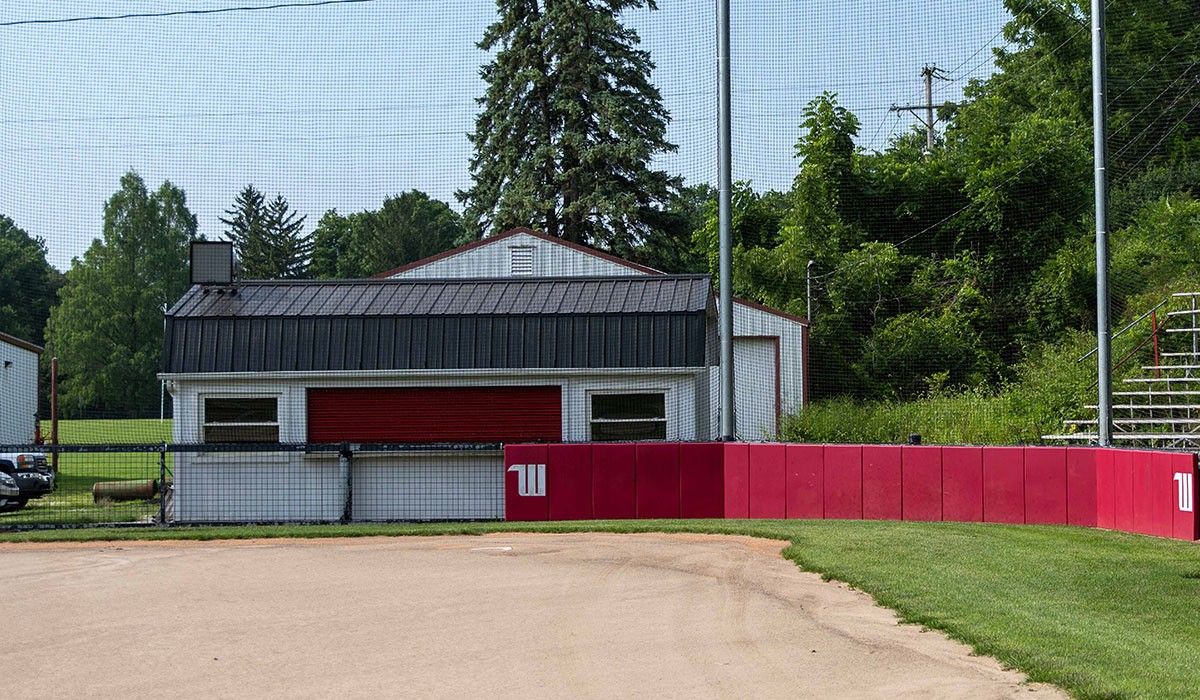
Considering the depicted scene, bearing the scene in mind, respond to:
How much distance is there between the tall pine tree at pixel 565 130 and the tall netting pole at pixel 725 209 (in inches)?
760

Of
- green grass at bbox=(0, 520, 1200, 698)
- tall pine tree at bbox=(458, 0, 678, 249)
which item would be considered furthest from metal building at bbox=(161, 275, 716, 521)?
tall pine tree at bbox=(458, 0, 678, 249)

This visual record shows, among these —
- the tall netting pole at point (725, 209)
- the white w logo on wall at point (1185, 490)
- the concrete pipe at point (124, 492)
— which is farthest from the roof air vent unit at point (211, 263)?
the white w logo on wall at point (1185, 490)

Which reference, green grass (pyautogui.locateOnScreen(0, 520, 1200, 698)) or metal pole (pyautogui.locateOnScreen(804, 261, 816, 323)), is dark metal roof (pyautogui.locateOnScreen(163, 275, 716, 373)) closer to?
green grass (pyautogui.locateOnScreen(0, 520, 1200, 698))

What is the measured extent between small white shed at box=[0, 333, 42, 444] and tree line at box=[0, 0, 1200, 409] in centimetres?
173

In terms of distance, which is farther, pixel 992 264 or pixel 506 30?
pixel 506 30

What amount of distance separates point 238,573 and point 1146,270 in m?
22.9

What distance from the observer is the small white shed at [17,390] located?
126 ft

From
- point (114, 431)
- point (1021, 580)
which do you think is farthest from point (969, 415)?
point (114, 431)

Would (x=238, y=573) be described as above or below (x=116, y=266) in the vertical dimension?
below

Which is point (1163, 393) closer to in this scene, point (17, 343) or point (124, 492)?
point (124, 492)

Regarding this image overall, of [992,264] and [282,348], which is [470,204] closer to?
[992,264]

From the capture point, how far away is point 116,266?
53500 mm

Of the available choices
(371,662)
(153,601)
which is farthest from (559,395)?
(371,662)

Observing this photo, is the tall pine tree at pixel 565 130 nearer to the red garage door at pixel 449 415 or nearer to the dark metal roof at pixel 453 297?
the dark metal roof at pixel 453 297
